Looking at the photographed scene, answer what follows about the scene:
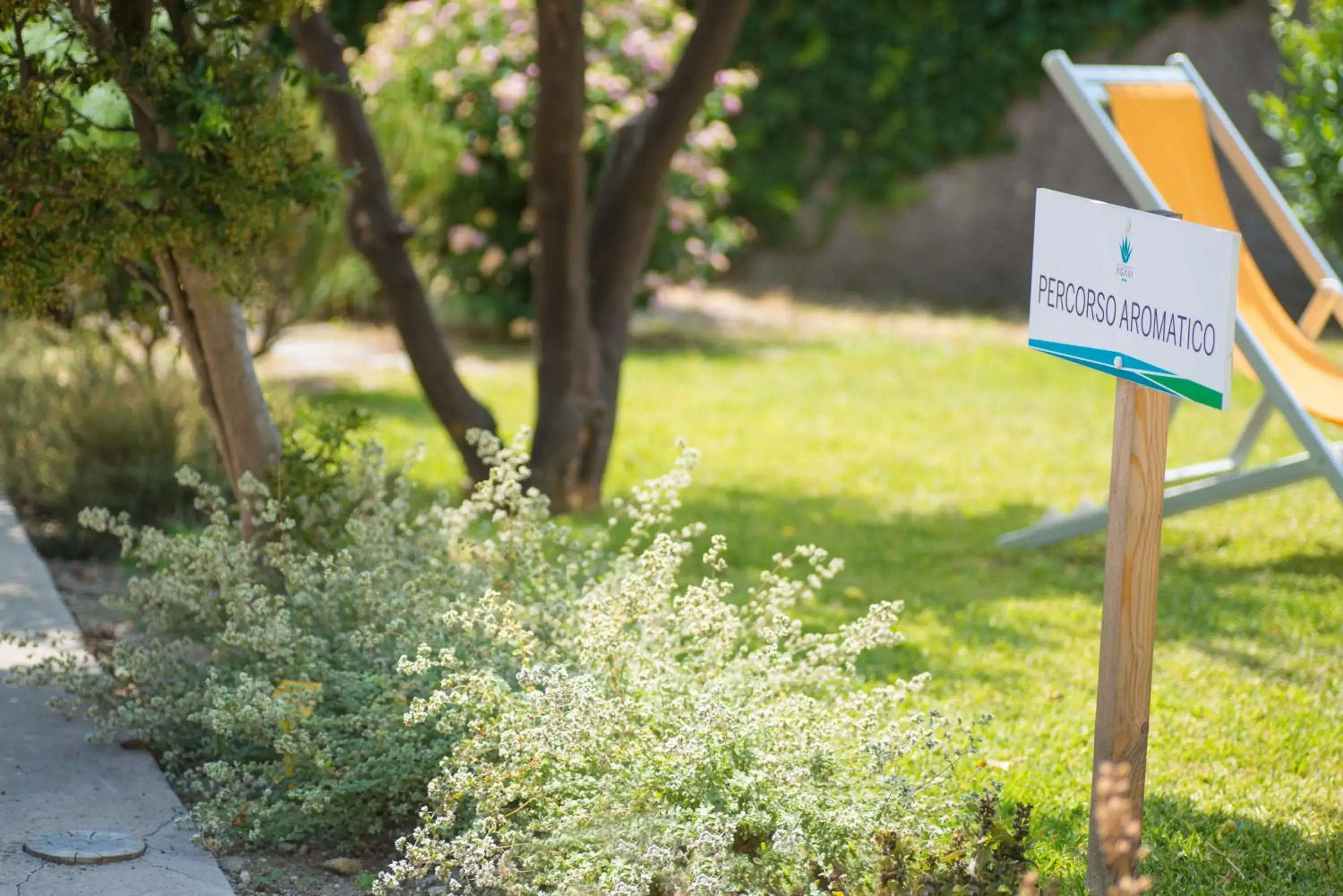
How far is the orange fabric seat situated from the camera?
4996 millimetres

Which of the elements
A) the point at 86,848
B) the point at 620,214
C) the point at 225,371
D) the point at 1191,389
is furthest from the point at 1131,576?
the point at 620,214

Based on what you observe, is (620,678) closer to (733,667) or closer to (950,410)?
(733,667)

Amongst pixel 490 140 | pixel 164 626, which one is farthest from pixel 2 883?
pixel 490 140

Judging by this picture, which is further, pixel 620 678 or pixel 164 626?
pixel 164 626

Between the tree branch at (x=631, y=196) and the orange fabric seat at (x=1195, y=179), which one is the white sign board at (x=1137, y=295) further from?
the tree branch at (x=631, y=196)

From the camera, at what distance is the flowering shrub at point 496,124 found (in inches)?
365

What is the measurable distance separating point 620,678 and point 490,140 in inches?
280

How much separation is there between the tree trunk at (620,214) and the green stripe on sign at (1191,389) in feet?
10.6

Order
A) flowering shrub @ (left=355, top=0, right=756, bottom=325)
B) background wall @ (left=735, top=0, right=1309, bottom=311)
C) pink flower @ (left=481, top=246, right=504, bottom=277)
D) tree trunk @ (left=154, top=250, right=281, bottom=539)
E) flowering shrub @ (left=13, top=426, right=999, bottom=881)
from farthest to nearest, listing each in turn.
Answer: background wall @ (left=735, top=0, right=1309, bottom=311), pink flower @ (left=481, top=246, right=504, bottom=277), flowering shrub @ (left=355, top=0, right=756, bottom=325), tree trunk @ (left=154, top=250, right=281, bottom=539), flowering shrub @ (left=13, top=426, right=999, bottom=881)

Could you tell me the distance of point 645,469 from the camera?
6.47 metres

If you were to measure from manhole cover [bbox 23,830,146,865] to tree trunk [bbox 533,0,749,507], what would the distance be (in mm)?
2777

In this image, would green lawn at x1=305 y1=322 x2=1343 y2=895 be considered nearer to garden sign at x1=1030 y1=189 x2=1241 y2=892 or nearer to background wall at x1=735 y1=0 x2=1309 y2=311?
garden sign at x1=1030 y1=189 x2=1241 y2=892

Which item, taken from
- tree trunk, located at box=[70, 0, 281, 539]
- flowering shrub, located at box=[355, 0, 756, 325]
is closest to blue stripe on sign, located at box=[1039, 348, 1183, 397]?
tree trunk, located at box=[70, 0, 281, 539]

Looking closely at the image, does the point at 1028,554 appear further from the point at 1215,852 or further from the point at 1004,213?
the point at 1004,213
